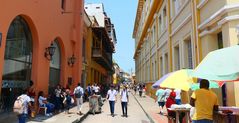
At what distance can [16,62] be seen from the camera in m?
10.3

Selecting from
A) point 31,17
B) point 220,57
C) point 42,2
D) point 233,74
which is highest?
point 42,2

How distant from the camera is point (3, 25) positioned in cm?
866

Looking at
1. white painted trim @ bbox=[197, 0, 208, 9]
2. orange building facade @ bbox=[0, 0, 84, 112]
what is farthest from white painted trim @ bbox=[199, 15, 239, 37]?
orange building facade @ bbox=[0, 0, 84, 112]

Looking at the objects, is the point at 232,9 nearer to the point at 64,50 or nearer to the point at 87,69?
the point at 64,50

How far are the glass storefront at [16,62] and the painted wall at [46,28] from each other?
29 cm

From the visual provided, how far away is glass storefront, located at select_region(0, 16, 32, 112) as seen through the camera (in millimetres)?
9562

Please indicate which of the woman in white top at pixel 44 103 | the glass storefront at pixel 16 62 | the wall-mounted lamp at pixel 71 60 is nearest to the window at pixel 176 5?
the wall-mounted lamp at pixel 71 60

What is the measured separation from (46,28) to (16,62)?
2.92m

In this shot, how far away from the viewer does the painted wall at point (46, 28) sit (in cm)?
934

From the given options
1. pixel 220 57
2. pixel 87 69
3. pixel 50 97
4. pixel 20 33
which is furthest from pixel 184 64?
pixel 87 69

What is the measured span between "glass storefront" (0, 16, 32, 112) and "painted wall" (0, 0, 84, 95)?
29cm

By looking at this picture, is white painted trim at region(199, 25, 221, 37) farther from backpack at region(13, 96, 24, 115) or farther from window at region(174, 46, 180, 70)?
backpack at region(13, 96, 24, 115)

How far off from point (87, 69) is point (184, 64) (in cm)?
1252

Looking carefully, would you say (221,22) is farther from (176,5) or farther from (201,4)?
(176,5)
